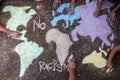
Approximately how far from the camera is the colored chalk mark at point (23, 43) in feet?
10.2

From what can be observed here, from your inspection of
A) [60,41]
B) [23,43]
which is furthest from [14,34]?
[60,41]

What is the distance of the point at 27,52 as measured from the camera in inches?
124

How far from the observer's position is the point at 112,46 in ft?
10.2

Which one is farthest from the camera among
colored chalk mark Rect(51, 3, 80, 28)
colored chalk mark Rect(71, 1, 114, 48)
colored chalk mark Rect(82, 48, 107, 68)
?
colored chalk mark Rect(51, 3, 80, 28)

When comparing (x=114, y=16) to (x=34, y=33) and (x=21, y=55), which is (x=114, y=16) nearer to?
(x=34, y=33)

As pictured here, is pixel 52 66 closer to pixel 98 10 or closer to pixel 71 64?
pixel 71 64

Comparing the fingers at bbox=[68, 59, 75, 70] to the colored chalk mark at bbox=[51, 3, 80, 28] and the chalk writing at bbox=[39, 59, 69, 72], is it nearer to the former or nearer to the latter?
the chalk writing at bbox=[39, 59, 69, 72]

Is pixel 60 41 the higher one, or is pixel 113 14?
pixel 113 14

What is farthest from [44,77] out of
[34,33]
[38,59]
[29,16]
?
[29,16]

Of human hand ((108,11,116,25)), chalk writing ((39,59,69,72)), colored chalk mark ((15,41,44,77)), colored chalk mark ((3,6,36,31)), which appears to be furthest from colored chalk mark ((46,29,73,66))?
human hand ((108,11,116,25))

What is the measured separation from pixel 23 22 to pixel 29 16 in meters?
0.10

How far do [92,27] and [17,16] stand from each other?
897 mm

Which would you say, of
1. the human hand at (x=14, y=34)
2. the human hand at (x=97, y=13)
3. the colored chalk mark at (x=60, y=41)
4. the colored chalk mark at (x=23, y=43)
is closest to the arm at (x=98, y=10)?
the human hand at (x=97, y=13)

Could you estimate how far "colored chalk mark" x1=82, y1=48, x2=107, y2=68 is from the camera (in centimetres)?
303
